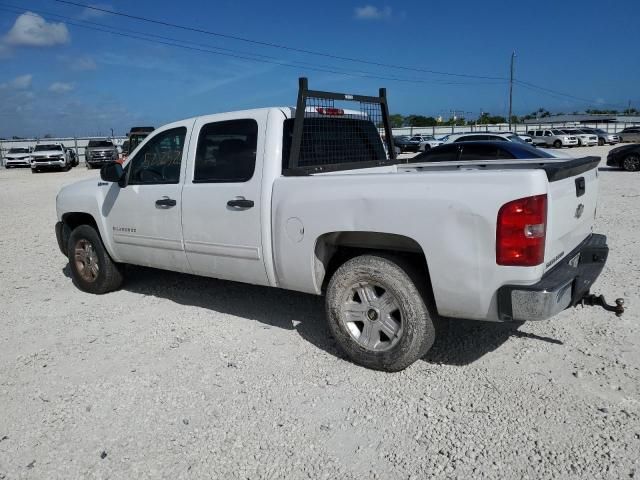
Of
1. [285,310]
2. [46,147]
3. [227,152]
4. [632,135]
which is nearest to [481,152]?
[285,310]

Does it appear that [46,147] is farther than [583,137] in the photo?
No

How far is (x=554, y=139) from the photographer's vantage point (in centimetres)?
4262

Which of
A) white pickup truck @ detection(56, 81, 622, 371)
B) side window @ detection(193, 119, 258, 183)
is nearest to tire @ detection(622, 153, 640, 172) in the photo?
white pickup truck @ detection(56, 81, 622, 371)

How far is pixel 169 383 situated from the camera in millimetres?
3869

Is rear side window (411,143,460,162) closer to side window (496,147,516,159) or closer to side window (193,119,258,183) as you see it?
side window (496,147,516,159)

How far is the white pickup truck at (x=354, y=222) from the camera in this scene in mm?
3193

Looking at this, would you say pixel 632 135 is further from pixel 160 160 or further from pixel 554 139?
pixel 160 160

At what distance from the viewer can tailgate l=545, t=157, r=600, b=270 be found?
3.27 metres

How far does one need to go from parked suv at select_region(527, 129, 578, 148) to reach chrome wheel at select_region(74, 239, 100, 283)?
139ft

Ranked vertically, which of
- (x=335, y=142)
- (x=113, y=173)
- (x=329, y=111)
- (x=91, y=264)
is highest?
(x=329, y=111)

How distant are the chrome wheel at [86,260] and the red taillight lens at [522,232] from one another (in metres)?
4.54

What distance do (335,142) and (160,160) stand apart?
1747mm

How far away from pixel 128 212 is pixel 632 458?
4.63m

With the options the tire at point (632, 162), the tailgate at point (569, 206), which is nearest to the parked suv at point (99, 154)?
the tire at point (632, 162)
